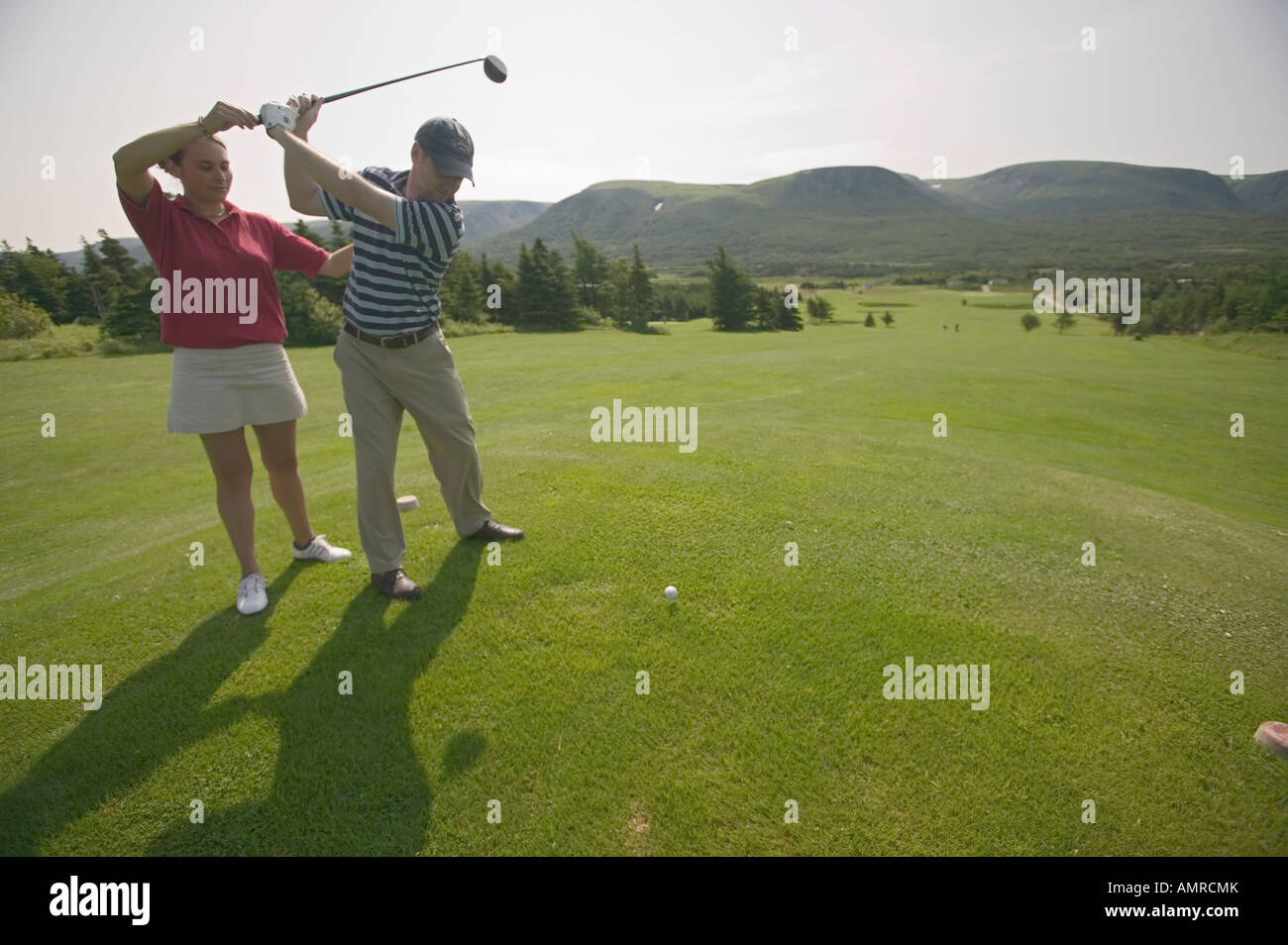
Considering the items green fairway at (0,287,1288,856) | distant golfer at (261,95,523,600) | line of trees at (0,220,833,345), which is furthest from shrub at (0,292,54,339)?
distant golfer at (261,95,523,600)

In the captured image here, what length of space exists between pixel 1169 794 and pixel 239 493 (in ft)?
20.5

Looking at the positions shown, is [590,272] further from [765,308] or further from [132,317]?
[132,317]

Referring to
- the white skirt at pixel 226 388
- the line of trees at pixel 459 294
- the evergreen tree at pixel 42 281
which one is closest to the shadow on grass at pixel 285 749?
the white skirt at pixel 226 388

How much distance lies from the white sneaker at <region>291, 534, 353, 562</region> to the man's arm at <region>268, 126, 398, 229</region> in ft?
9.73

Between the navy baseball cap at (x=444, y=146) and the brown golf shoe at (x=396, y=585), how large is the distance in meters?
2.96

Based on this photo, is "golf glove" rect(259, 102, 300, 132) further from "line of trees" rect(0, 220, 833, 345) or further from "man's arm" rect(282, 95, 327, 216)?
"line of trees" rect(0, 220, 833, 345)

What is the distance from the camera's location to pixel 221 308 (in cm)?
419

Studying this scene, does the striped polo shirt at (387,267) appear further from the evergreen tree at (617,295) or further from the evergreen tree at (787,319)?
the evergreen tree at (787,319)

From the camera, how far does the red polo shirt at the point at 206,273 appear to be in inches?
157

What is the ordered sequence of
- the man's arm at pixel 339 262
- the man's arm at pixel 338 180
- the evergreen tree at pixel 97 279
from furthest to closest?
the evergreen tree at pixel 97 279, the man's arm at pixel 339 262, the man's arm at pixel 338 180

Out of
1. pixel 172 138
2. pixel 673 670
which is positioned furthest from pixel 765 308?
pixel 673 670

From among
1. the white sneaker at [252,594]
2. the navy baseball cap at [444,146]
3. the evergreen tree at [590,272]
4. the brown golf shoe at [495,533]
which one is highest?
the evergreen tree at [590,272]

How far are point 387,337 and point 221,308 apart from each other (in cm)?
118
